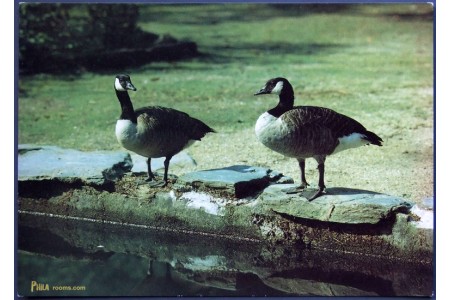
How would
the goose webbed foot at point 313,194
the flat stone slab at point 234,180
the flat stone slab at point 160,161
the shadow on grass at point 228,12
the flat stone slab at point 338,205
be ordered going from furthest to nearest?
the shadow on grass at point 228,12 < the flat stone slab at point 160,161 < the flat stone slab at point 234,180 < the goose webbed foot at point 313,194 < the flat stone slab at point 338,205

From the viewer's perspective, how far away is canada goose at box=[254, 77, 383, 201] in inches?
282

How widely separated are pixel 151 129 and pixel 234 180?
87 cm

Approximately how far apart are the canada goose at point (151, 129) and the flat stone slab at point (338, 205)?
958mm

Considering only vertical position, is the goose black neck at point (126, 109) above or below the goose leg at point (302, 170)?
above

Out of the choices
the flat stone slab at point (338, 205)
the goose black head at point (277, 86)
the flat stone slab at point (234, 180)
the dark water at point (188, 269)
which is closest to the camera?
the flat stone slab at point (338, 205)

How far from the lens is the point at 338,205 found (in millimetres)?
7129

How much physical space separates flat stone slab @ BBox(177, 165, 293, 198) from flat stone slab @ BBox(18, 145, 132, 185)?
2.35 ft

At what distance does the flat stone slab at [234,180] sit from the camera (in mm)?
7469

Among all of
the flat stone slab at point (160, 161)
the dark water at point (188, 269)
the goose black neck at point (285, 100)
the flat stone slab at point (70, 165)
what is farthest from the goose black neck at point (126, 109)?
the goose black neck at point (285, 100)

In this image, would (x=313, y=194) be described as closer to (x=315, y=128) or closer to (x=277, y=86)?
(x=315, y=128)

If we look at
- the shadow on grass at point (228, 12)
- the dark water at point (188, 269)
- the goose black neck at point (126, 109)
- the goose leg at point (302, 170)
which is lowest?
the dark water at point (188, 269)

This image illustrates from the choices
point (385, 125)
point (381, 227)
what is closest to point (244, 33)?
point (385, 125)

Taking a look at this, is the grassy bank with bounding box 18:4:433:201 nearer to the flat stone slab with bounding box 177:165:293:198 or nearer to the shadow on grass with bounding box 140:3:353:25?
the shadow on grass with bounding box 140:3:353:25

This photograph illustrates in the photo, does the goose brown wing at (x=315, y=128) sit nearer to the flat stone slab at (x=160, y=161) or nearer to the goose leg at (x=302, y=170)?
the goose leg at (x=302, y=170)
